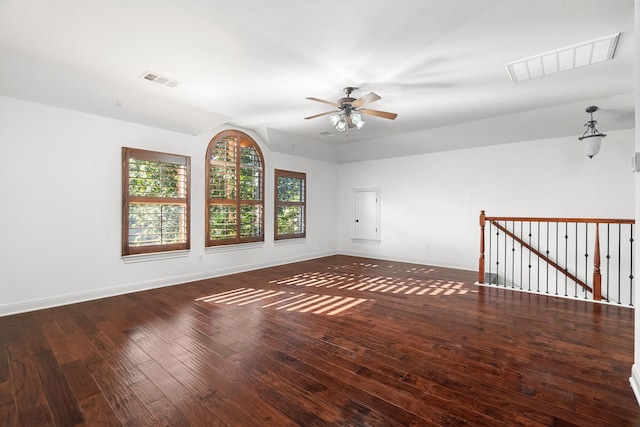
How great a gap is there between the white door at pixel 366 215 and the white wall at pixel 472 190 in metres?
0.17

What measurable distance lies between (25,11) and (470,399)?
452 centimetres

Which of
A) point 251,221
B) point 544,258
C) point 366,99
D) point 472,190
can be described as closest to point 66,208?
point 251,221

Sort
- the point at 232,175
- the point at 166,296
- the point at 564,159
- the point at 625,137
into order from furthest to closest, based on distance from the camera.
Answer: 1. the point at 232,175
2. the point at 564,159
3. the point at 625,137
4. the point at 166,296

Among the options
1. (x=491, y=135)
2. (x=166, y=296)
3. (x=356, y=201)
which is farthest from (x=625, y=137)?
(x=166, y=296)

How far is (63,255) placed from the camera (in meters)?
4.07

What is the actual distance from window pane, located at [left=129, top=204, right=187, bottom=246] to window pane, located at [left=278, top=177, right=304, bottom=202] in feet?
7.91

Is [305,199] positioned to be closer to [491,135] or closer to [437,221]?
[437,221]

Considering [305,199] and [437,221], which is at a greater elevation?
[305,199]

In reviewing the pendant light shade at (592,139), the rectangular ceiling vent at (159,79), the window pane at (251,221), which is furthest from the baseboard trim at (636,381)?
the window pane at (251,221)

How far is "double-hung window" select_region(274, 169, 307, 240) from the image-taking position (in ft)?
23.1

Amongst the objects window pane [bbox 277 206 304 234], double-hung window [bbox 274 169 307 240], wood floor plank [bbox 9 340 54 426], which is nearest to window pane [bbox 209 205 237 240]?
double-hung window [bbox 274 169 307 240]

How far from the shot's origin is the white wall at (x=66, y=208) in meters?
3.70

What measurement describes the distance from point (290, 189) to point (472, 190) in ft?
13.4

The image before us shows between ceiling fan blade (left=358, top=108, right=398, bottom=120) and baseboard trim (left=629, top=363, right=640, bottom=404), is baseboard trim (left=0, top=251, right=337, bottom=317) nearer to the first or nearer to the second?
ceiling fan blade (left=358, top=108, right=398, bottom=120)
